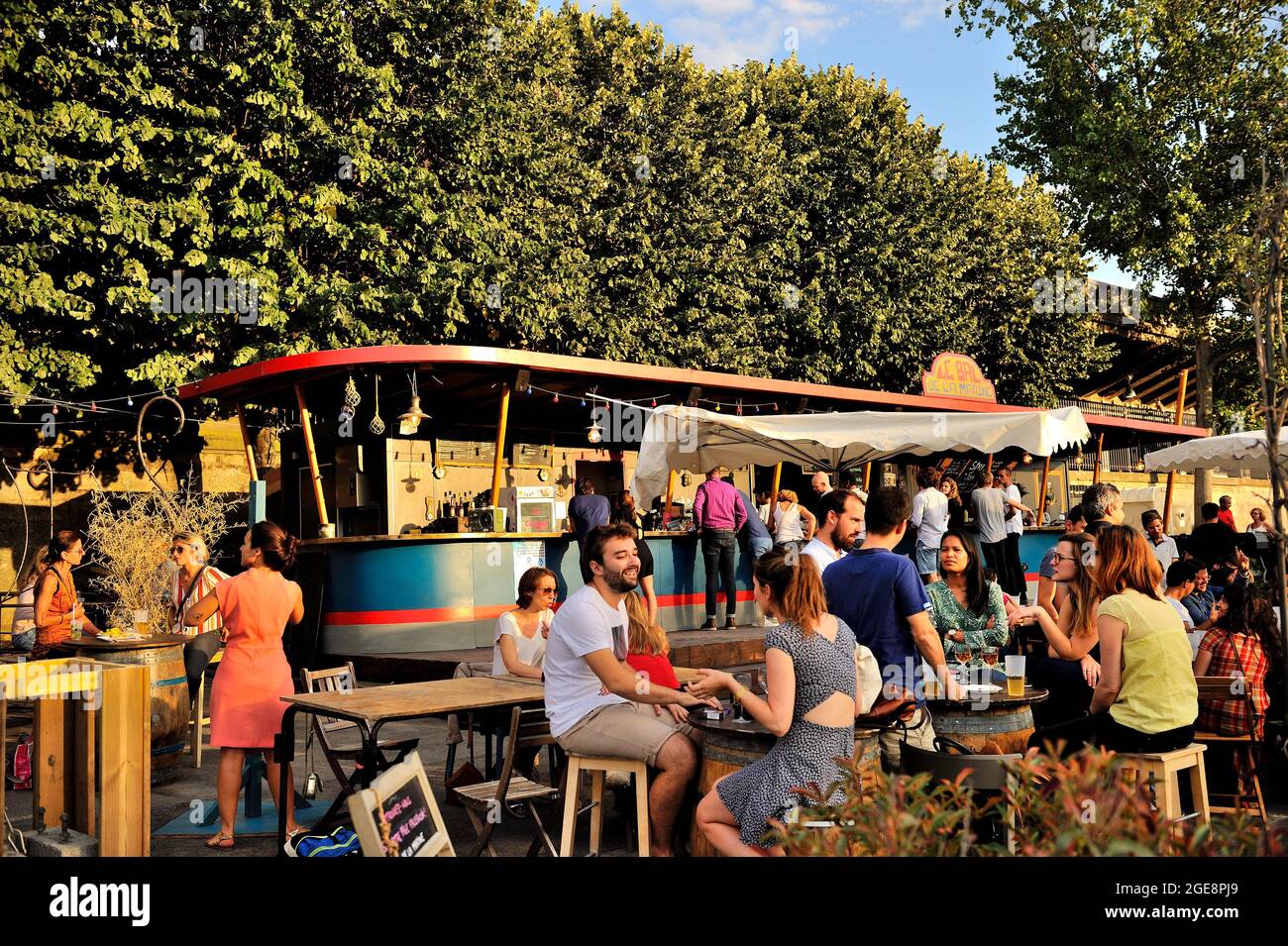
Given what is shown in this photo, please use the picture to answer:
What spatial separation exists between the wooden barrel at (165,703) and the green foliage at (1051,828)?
5.87m

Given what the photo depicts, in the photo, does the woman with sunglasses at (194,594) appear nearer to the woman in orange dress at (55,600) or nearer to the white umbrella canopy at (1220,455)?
the woman in orange dress at (55,600)

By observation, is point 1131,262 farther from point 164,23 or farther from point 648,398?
point 164,23

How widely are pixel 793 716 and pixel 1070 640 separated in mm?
2792

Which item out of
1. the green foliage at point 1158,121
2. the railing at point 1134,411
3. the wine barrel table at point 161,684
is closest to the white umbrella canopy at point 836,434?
the wine barrel table at point 161,684

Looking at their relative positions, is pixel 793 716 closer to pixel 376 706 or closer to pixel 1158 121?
pixel 376 706

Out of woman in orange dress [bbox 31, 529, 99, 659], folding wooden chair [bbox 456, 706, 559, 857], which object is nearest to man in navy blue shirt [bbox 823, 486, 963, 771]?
folding wooden chair [bbox 456, 706, 559, 857]

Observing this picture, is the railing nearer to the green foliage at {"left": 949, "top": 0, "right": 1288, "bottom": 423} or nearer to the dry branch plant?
the green foliage at {"left": 949, "top": 0, "right": 1288, "bottom": 423}

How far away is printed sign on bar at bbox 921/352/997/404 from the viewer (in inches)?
667

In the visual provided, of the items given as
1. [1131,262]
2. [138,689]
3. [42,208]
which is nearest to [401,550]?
[138,689]

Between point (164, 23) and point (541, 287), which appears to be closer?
point (164, 23)

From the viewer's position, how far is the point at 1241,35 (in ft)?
74.1

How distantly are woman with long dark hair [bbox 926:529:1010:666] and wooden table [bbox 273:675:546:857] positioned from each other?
2239 millimetres

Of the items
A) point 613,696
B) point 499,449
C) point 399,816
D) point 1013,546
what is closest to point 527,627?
point 613,696

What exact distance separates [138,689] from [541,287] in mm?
15433
